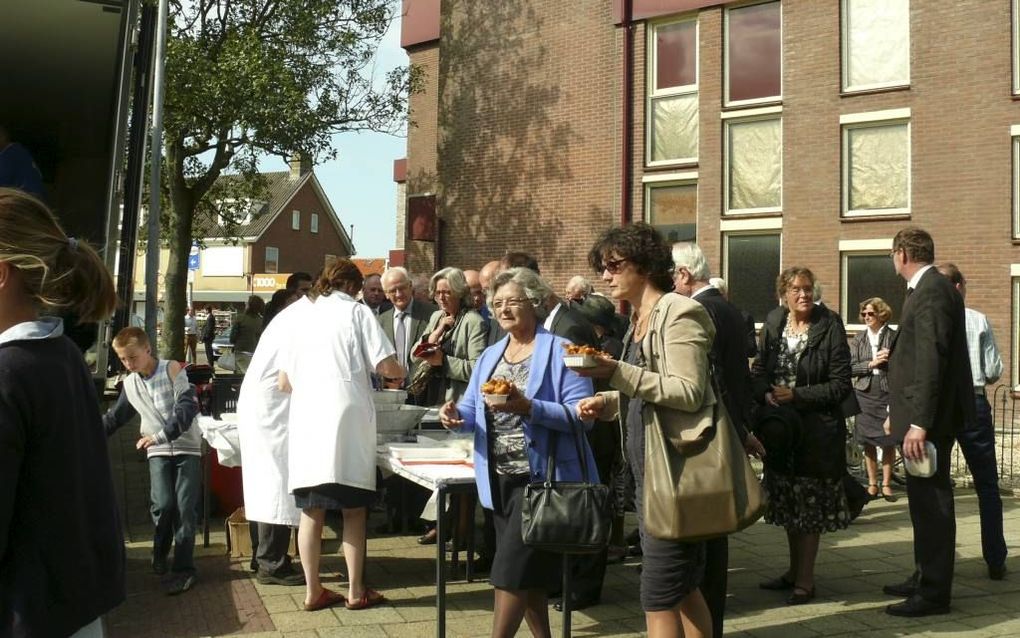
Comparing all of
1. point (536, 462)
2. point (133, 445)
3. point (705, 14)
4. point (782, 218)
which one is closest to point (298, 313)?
point (536, 462)

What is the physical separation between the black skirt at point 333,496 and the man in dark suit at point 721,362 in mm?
1857

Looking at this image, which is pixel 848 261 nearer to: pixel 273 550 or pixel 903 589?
pixel 903 589

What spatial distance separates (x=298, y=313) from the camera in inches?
222

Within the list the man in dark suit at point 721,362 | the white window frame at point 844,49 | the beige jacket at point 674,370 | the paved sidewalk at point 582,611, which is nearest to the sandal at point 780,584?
the paved sidewalk at point 582,611

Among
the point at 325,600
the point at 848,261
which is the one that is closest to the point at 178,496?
the point at 325,600

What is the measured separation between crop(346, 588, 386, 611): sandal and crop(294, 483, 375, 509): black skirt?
0.54 meters

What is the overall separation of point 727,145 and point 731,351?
14.4 m

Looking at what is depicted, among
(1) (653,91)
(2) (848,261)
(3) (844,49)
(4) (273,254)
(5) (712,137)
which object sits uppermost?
(4) (273,254)

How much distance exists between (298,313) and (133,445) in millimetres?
7241

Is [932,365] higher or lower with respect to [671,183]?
lower

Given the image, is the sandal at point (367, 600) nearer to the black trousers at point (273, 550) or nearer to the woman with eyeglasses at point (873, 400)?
the black trousers at point (273, 550)

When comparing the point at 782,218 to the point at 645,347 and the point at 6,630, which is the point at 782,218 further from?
the point at 6,630

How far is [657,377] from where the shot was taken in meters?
3.71

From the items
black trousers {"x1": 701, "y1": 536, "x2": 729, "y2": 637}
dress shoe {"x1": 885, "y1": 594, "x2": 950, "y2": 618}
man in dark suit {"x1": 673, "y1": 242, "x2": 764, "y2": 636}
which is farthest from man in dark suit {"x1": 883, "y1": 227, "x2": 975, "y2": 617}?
black trousers {"x1": 701, "y1": 536, "x2": 729, "y2": 637}
